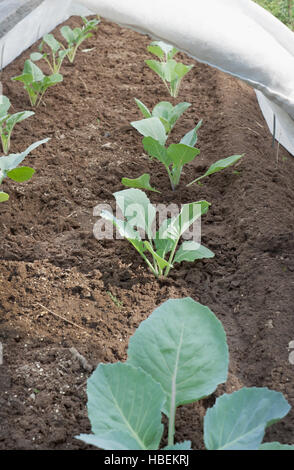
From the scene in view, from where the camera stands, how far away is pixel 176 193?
A: 2223mm

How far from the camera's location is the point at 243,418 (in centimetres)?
108

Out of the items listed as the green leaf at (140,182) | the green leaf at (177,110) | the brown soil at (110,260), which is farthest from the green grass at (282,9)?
the green leaf at (140,182)

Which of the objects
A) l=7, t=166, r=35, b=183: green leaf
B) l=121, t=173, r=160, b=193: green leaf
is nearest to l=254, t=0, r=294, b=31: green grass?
l=121, t=173, r=160, b=193: green leaf

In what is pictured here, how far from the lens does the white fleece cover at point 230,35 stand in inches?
75.8

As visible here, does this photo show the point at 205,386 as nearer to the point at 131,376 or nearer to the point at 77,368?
the point at 131,376

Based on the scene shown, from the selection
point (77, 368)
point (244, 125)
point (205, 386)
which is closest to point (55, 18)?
point (244, 125)

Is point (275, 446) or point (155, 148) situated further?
point (155, 148)

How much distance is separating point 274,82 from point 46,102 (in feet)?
4.37

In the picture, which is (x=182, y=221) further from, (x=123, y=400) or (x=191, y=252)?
(x=123, y=400)

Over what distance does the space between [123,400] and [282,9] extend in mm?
3626

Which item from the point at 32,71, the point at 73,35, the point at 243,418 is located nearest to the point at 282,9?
the point at 73,35

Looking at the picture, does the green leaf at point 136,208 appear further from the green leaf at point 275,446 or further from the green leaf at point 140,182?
the green leaf at point 275,446

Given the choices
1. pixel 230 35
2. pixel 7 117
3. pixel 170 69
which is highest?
pixel 230 35

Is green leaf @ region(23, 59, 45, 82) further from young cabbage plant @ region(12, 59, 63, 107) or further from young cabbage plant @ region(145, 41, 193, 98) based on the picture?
young cabbage plant @ region(145, 41, 193, 98)
